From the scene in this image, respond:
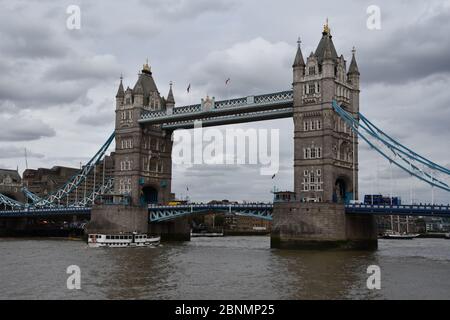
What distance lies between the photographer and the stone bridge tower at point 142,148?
3812 inches

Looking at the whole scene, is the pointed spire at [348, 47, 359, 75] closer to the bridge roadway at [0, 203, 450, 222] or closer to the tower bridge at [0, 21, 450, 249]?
the tower bridge at [0, 21, 450, 249]

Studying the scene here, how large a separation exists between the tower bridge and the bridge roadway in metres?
0.15

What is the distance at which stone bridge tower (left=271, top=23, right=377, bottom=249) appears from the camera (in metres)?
70.2

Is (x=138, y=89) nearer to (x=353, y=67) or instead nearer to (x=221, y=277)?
(x=353, y=67)

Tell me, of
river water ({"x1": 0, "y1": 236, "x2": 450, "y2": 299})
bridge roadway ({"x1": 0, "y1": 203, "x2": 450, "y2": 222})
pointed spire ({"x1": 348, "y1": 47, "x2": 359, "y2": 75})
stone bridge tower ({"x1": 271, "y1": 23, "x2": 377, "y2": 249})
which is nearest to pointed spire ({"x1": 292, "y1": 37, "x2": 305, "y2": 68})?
stone bridge tower ({"x1": 271, "y1": 23, "x2": 377, "y2": 249})

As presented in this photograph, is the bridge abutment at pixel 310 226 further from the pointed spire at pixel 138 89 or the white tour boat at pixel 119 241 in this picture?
the pointed spire at pixel 138 89

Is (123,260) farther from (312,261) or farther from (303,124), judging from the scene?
(303,124)

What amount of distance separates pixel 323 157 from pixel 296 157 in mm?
4269

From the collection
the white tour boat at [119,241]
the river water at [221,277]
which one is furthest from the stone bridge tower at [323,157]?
the white tour boat at [119,241]

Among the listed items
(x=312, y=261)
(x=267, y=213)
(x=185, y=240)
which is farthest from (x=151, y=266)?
(x=185, y=240)

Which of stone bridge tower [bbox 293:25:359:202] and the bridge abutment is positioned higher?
stone bridge tower [bbox 293:25:359:202]

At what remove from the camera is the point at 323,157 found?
7488 cm

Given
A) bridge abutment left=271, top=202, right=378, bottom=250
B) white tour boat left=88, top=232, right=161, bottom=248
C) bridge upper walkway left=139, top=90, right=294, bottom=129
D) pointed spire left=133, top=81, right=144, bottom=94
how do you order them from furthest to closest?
pointed spire left=133, top=81, right=144, bottom=94, bridge upper walkway left=139, top=90, right=294, bottom=129, white tour boat left=88, top=232, right=161, bottom=248, bridge abutment left=271, top=202, right=378, bottom=250
